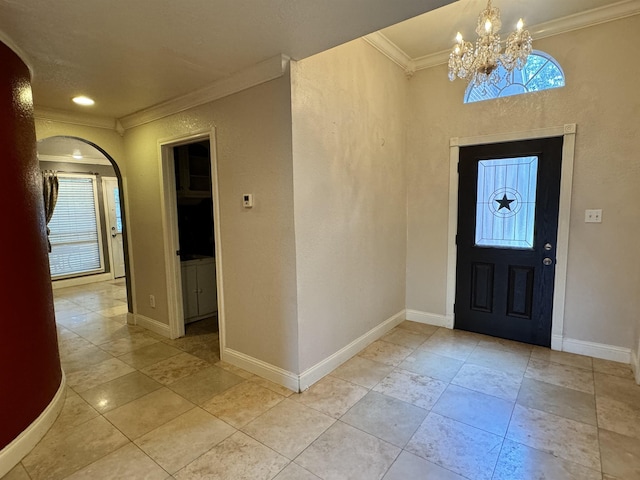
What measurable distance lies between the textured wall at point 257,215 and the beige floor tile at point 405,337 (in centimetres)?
132

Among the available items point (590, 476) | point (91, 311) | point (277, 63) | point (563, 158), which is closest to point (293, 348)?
point (590, 476)

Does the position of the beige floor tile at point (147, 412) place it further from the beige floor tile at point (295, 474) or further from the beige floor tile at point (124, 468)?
the beige floor tile at point (295, 474)

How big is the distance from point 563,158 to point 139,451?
3.90 m

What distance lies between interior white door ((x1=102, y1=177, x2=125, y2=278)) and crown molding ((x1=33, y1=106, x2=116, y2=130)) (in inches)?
140

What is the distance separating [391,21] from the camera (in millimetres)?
1854

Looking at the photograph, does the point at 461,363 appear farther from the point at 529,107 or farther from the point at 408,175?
the point at 529,107

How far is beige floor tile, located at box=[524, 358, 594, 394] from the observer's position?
102 inches

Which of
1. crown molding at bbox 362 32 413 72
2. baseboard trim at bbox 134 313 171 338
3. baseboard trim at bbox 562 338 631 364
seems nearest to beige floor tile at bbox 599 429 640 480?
baseboard trim at bbox 562 338 631 364

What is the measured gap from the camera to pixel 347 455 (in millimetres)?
1903

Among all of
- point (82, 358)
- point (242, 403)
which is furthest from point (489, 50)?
point (82, 358)

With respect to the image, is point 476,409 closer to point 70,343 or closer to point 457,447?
point 457,447

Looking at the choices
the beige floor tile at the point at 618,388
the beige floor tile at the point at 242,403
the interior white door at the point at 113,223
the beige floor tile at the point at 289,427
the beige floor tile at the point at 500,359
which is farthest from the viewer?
the interior white door at the point at 113,223

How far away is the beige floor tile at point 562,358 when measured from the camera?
2918 mm

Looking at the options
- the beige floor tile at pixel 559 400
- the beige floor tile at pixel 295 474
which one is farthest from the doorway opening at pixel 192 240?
the beige floor tile at pixel 559 400
